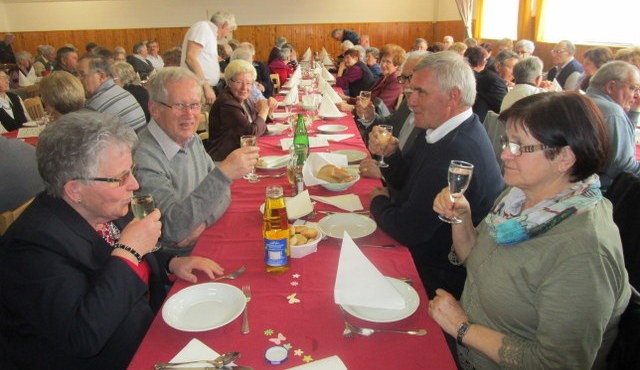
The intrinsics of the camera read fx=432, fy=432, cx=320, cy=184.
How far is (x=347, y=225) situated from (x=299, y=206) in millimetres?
252

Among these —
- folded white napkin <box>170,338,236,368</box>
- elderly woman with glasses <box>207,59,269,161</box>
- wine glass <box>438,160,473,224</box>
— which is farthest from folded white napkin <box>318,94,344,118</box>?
folded white napkin <box>170,338,236,368</box>

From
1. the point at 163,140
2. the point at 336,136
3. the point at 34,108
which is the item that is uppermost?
the point at 163,140

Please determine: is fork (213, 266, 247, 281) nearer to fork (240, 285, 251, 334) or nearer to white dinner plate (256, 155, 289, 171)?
fork (240, 285, 251, 334)

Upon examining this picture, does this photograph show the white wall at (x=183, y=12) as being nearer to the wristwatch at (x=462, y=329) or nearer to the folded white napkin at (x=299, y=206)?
the folded white napkin at (x=299, y=206)

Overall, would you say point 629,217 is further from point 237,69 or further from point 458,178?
point 237,69

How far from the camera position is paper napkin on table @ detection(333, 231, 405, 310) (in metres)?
1.31

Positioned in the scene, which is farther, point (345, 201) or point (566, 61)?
point (566, 61)

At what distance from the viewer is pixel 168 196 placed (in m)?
2.02

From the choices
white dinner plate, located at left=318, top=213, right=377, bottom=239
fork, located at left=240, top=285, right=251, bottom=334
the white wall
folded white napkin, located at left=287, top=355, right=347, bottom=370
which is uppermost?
the white wall

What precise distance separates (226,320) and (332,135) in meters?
2.66

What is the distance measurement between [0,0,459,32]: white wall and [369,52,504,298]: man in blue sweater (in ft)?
47.9

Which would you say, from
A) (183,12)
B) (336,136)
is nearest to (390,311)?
(336,136)

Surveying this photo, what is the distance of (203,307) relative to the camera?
1.39 metres

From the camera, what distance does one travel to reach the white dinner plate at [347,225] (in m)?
1.86
